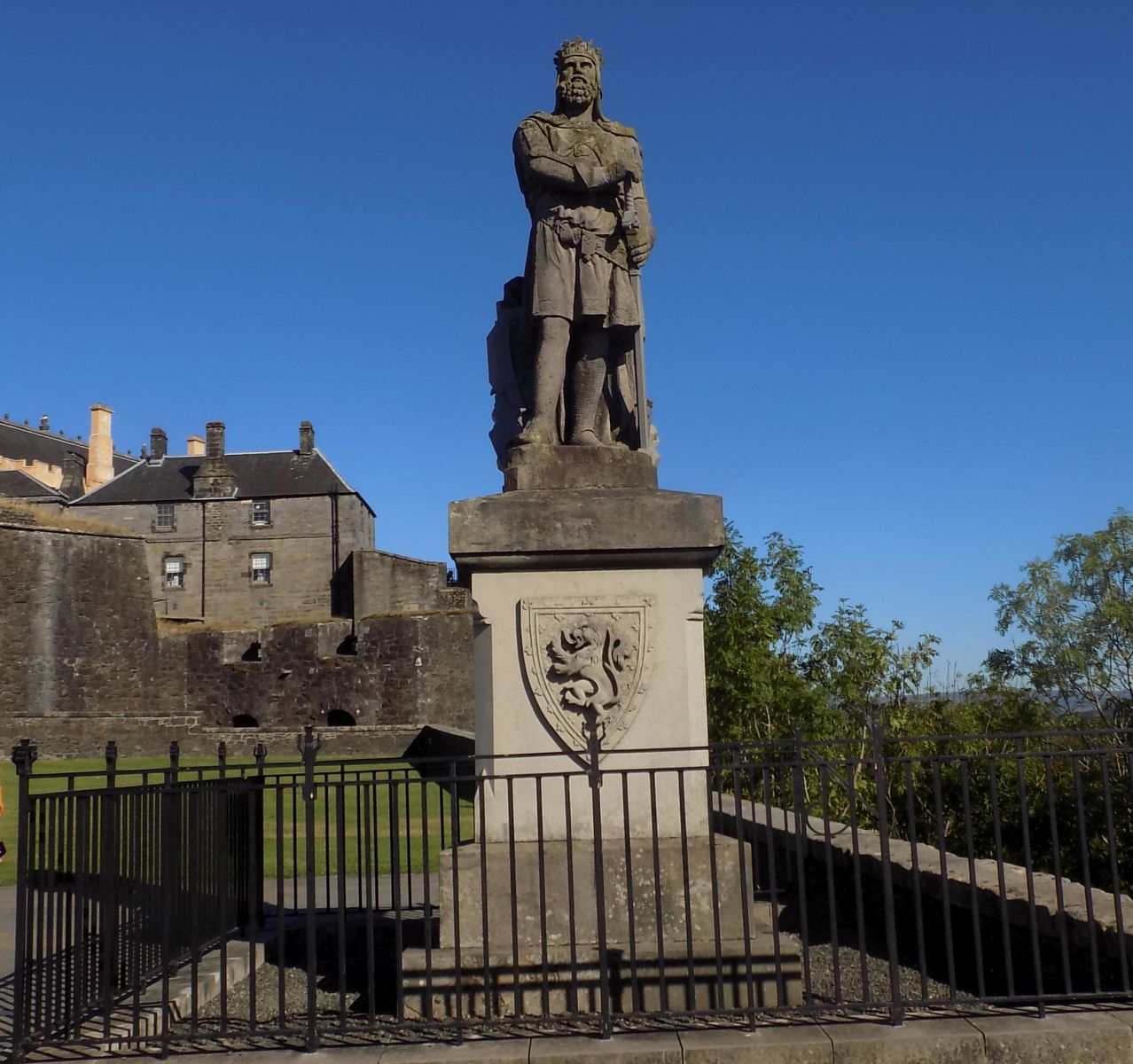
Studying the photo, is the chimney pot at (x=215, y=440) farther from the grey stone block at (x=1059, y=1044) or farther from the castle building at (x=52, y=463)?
the grey stone block at (x=1059, y=1044)

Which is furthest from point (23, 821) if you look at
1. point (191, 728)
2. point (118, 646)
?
point (118, 646)

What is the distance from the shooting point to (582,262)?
615 cm

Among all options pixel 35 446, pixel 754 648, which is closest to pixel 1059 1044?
pixel 754 648

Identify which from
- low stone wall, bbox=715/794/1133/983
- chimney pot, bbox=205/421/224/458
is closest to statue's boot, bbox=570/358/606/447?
low stone wall, bbox=715/794/1133/983

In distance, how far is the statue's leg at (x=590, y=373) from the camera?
6.21 meters

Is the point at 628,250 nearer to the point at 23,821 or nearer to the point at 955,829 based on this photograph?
the point at 23,821

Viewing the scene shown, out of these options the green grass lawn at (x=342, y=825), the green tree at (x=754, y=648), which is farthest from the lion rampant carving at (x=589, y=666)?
the green tree at (x=754, y=648)

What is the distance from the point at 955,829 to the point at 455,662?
101ft

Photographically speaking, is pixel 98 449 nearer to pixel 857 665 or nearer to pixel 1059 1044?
pixel 857 665

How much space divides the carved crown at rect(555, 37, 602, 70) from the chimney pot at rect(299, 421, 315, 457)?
1941 inches

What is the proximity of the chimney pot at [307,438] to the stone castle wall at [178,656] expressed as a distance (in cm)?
1247

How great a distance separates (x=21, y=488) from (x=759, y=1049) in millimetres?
56290

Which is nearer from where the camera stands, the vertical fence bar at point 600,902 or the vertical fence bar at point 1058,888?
the vertical fence bar at point 600,902

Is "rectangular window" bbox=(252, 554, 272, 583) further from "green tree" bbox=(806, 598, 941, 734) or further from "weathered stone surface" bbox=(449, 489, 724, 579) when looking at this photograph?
"weathered stone surface" bbox=(449, 489, 724, 579)
